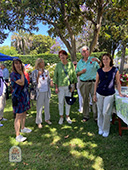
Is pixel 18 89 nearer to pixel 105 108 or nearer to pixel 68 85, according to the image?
pixel 68 85

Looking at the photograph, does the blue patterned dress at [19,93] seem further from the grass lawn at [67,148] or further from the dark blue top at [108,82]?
the dark blue top at [108,82]

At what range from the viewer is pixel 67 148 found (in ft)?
8.75

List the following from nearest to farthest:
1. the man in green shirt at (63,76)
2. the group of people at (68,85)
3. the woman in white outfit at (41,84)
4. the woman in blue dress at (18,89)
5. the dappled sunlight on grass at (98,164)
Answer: the dappled sunlight on grass at (98,164)
the woman in blue dress at (18,89)
the group of people at (68,85)
the woman in white outfit at (41,84)
the man in green shirt at (63,76)

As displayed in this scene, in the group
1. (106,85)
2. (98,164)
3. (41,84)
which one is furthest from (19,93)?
(98,164)

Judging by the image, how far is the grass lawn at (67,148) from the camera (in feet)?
7.31

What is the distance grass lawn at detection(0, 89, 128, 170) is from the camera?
2.23 meters

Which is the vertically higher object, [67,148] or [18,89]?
[18,89]

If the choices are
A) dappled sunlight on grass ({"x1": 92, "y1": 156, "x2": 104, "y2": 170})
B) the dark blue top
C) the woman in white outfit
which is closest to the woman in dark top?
the dark blue top

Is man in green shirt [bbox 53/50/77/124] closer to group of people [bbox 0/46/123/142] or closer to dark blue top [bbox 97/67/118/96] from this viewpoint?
group of people [bbox 0/46/123/142]

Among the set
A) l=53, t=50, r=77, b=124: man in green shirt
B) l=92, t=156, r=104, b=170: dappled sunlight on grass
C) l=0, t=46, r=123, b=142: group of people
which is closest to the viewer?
l=92, t=156, r=104, b=170: dappled sunlight on grass

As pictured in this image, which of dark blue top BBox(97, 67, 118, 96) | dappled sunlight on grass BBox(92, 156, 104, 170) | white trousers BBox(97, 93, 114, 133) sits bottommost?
dappled sunlight on grass BBox(92, 156, 104, 170)

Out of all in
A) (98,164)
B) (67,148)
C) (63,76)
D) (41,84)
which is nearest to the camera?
(98,164)

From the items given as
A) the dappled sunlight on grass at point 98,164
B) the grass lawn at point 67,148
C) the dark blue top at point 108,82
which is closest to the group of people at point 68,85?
the dark blue top at point 108,82

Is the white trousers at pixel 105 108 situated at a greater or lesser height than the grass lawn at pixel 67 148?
greater
